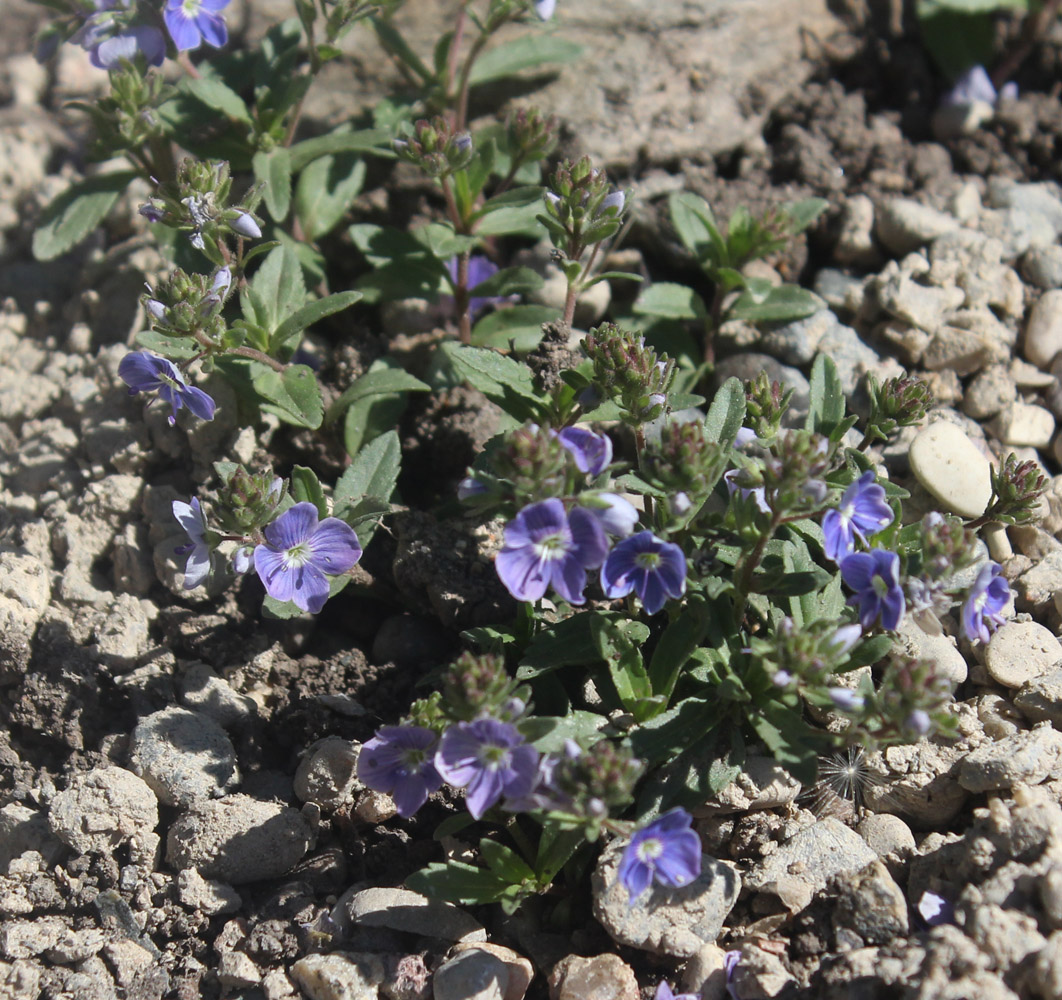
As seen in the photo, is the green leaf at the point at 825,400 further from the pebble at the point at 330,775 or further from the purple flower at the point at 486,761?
the pebble at the point at 330,775

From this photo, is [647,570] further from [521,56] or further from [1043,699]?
[521,56]

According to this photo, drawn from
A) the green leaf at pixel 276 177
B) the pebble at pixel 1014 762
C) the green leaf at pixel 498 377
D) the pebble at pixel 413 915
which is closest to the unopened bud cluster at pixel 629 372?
the green leaf at pixel 498 377

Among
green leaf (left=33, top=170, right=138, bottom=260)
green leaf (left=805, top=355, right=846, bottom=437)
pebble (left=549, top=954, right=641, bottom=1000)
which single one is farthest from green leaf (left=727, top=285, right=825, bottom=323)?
green leaf (left=33, top=170, right=138, bottom=260)

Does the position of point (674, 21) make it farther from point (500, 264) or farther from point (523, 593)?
point (523, 593)

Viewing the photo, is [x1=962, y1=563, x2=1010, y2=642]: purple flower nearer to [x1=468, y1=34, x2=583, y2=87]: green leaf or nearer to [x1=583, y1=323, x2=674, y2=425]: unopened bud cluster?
[x1=583, y1=323, x2=674, y2=425]: unopened bud cluster

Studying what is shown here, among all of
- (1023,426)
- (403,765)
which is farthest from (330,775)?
(1023,426)

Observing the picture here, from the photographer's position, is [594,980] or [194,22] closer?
[594,980]
